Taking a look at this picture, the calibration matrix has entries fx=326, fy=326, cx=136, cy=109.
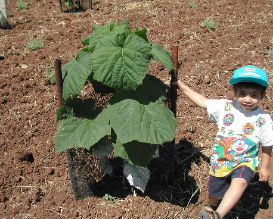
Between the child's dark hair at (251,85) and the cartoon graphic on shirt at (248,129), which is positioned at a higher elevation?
the child's dark hair at (251,85)

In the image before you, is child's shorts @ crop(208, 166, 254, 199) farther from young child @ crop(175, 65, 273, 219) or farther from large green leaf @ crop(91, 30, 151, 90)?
large green leaf @ crop(91, 30, 151, 90)

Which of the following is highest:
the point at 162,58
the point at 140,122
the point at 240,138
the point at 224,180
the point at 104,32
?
the point at 104,32

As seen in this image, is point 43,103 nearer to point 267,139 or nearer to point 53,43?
point 53,43

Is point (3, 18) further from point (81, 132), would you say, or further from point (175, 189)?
point (175, 189)

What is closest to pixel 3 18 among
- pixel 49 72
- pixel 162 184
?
pixel 49 72

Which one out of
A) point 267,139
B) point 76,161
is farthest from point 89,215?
point 267,139

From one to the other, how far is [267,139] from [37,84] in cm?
311

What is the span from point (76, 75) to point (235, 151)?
136 cm

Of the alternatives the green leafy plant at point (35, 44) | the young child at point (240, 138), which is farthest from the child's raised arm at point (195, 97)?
the green leafy plant at point (35, 44)

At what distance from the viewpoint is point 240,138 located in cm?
256

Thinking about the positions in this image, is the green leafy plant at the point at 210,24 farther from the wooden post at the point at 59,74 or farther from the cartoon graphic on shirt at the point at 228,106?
the wooden post at the point at 59,74

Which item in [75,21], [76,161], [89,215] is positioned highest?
[75,21]

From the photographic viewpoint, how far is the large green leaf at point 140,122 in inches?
86.7

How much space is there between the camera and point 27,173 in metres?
3.17
